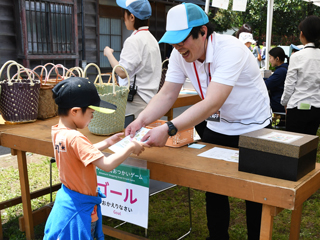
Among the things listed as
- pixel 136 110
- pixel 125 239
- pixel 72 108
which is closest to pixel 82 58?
pixel 136 110

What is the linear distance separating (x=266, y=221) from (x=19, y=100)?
1.71m

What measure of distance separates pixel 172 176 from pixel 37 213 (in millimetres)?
1467

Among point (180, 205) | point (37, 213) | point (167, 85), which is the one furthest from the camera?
point (180, 205)

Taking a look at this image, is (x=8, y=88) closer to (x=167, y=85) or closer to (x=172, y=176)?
(x=167, y=85)

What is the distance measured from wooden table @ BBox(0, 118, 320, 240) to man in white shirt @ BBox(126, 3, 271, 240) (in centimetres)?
14

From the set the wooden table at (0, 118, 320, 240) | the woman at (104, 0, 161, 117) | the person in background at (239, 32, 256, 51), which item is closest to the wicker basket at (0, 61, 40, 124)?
the wooden table at (0, 118, 320, 240)

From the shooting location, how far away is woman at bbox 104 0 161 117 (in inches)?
106

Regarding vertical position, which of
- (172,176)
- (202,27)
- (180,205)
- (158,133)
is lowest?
(180,205)

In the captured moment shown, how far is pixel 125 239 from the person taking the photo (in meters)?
2.28

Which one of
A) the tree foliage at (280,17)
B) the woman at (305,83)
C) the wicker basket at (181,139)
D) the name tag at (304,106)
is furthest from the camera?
the tree foliage at (280,17)

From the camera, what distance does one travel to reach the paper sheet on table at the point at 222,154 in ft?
5.57

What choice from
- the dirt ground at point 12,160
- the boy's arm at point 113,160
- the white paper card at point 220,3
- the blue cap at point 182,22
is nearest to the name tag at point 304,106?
the white paper card at point 220,3

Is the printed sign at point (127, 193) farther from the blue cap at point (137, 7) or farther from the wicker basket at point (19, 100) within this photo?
the blue cap at point (137, 7)

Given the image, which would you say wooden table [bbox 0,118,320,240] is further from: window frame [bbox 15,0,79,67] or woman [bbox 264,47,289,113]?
window frame [bbox 15,0,79,67]
